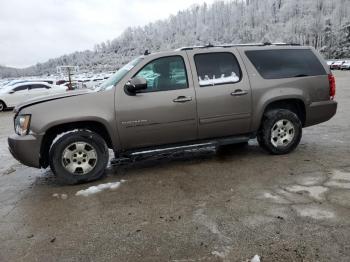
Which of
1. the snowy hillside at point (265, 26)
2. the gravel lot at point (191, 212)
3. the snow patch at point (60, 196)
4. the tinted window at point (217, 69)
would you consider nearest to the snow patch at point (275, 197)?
the gravel lot at point (191, 212)

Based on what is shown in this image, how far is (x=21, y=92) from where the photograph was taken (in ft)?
62.7

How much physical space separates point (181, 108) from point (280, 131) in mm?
1829

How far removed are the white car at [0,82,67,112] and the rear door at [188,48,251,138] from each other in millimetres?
14938

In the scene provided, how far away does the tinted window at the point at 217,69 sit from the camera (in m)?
5.64

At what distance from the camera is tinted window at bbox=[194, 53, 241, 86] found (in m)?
5.64

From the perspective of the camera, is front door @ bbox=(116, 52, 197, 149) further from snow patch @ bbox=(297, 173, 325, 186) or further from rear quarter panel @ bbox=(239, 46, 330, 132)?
snow patch @ bbox=(297, 173, 325, 186)

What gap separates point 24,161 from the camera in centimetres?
507

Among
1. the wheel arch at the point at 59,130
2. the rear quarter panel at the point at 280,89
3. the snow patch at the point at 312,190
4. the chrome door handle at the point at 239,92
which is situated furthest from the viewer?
the rear quarter panel at the point at 280,89

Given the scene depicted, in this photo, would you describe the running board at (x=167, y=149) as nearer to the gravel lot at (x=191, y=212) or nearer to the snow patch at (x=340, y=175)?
the gravel lot at (x=191, y=212)

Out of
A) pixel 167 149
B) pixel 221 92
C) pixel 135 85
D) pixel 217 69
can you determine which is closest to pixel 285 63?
pixel 217 69

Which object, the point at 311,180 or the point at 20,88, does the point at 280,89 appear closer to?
the point at 311,180

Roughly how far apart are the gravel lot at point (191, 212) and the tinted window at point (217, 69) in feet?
4.29

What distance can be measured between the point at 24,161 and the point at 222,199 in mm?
2717

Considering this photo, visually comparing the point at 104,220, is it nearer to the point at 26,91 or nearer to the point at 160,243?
the point at 160,243
